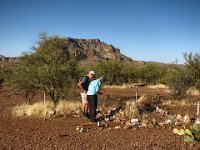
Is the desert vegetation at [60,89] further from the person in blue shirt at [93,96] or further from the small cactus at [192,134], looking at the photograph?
the person in blue shirt at [93,96]

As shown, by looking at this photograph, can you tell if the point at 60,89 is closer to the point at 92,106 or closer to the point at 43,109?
the point at 43,109

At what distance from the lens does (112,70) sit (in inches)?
1569

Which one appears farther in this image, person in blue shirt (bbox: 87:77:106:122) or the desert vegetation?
the desert vegetation

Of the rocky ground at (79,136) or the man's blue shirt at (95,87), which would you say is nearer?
the rocky ground at (79,136)

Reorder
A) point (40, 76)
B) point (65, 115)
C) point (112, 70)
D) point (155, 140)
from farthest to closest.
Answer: point (112, 70), point (40, 76), point (65, 115), point (155, 140)

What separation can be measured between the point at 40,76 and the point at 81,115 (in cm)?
283

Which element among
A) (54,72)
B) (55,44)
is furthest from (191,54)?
(54,72)

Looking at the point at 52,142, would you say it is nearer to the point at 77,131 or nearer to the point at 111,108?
the point at 77,131

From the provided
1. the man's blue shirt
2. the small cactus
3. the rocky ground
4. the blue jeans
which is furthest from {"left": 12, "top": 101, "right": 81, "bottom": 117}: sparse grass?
the small cactus

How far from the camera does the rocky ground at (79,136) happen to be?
8719 millimetres

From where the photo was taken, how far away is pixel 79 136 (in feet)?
32.6

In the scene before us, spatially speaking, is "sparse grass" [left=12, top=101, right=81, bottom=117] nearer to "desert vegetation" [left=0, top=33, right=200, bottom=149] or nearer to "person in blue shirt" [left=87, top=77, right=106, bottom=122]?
"desert vegetation" [left=0, top=33, right=200, bottom=149]

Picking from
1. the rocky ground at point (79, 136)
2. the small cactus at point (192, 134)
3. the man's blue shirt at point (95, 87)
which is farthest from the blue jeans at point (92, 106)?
the small cactus at point (192, 134)

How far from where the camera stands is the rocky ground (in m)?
8.72
